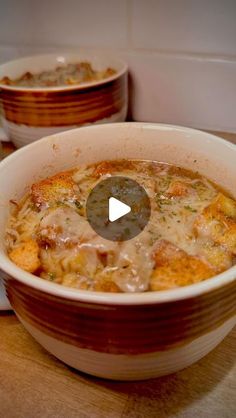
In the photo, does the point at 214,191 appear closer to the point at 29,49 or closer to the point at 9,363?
the point at 9,363

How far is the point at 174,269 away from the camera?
634mm

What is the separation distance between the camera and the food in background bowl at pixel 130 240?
649 mm

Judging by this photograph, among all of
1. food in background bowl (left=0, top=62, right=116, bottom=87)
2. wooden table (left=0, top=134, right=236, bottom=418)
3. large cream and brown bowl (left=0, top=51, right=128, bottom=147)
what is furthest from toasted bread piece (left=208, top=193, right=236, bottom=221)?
food in background bowl (left=0, top=62, right=116, bottom=87)

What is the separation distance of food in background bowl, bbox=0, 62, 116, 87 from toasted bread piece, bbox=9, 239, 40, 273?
0.74m

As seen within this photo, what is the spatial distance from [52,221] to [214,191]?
0.35m

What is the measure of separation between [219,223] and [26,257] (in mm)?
334

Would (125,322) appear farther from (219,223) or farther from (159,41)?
(159,41)

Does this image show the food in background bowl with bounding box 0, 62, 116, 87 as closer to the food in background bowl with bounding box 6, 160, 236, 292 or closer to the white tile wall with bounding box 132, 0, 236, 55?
the white tile wall with bounding box 132, 0, 236, 55

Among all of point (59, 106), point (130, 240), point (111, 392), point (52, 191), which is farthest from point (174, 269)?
point (59, 106)

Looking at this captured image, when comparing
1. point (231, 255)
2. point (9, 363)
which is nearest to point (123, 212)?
point (231, 255)

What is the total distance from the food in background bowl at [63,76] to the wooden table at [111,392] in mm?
857

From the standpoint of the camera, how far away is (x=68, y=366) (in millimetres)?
707
